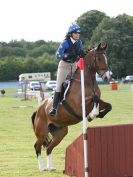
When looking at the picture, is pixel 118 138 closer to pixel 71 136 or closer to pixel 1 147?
pixel 1 147

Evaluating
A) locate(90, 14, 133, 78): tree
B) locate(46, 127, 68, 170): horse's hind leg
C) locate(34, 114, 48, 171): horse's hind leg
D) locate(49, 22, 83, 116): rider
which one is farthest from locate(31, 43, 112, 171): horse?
locate(90, 14, 133, 78): tree

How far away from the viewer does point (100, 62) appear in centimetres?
1027

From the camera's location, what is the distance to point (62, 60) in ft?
35.0

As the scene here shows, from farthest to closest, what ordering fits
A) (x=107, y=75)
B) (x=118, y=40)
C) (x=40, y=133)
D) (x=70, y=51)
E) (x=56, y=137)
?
1. (x=118, y=40)
2. (x=40, y=133)
3. (x=56, y=137)
4. (x=70, y=51)
5. (x=107, y=75)

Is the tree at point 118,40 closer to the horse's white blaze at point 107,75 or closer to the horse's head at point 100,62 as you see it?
the horse's head at point 100,62

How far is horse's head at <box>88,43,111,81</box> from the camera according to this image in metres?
10.1

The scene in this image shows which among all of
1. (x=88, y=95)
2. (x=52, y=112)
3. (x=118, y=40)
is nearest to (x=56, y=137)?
(x=52, y=112)

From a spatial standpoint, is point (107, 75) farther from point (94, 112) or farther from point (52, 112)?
point (52, 112)

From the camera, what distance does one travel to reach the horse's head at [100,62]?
10.1 meters

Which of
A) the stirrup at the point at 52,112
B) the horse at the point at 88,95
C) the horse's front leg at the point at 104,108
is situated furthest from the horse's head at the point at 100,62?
the stirrup at the point at 52,112

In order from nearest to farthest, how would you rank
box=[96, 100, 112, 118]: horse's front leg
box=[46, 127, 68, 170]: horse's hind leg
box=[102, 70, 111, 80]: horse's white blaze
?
box=[102, 70, 111, 80]: horse's white blaze, box=[96, 100, 112, 118]: horse's front leg, box=[46, 127, 68, 170]: horse's hind leg

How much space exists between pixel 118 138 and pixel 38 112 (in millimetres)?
2712

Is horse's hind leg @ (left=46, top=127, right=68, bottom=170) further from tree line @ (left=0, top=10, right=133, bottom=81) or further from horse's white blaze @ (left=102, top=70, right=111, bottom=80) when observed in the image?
tree line @ (left=0, top=10, right=133, bottom=81)

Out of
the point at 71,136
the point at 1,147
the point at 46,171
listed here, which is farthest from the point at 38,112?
the point at 71,136
